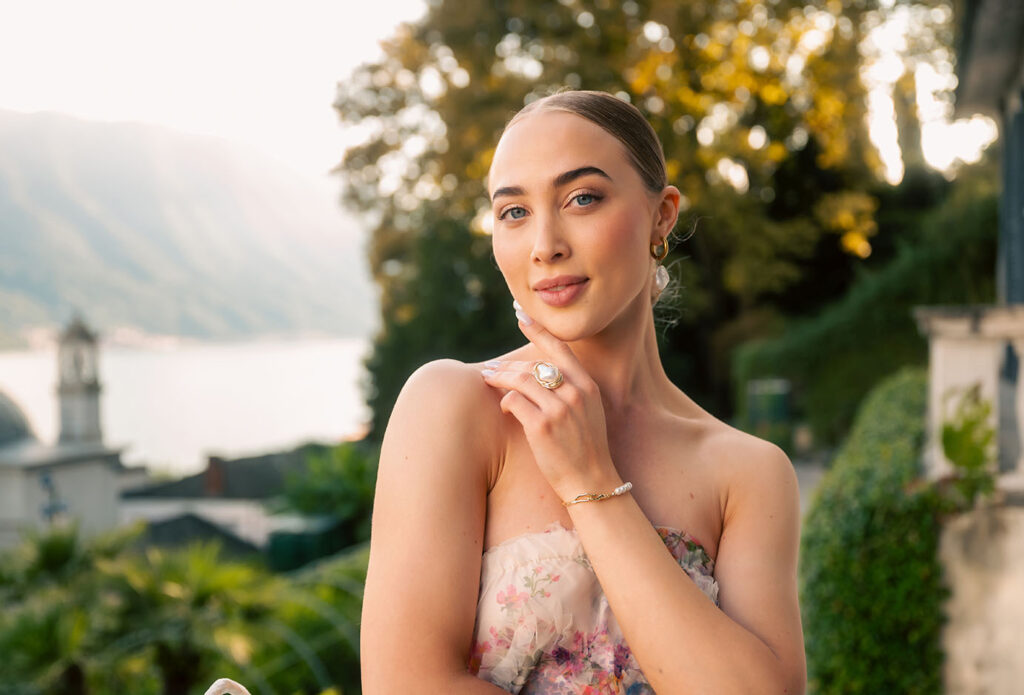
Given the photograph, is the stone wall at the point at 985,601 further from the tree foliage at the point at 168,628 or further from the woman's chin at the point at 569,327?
the tree foliage at the point at 168,628

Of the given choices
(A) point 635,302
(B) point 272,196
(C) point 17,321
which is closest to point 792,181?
(A) point 635,302

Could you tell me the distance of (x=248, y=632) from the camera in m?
8.59

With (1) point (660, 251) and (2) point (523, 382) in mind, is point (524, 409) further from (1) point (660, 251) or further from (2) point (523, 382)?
(1) point (660, 251)

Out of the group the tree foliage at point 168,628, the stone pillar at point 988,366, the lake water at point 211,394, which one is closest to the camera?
the stone pillar at point 988,366

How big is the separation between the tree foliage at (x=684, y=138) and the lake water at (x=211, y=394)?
34671 millimetres

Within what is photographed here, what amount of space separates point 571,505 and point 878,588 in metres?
4.32

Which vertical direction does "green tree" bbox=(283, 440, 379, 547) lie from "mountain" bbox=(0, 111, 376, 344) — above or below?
below

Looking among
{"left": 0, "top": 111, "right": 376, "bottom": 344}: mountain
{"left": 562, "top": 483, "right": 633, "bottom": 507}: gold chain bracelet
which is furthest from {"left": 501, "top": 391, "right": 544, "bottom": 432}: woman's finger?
{"left": 0, "top": 111, "right": 376, "bottom": 344}: mountain

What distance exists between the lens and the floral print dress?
1.52m

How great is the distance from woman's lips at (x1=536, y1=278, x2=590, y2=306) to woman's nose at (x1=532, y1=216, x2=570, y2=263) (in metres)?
0.05

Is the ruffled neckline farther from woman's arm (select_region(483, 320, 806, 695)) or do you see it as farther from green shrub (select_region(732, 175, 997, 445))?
green shrub (select_region(732, 175, 997, 445))

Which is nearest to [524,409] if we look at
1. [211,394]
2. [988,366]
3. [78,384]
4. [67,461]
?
[988,366]

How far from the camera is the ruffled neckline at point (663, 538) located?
1564 mm

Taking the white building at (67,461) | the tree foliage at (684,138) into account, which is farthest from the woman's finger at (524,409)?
the white building at (67,461)
